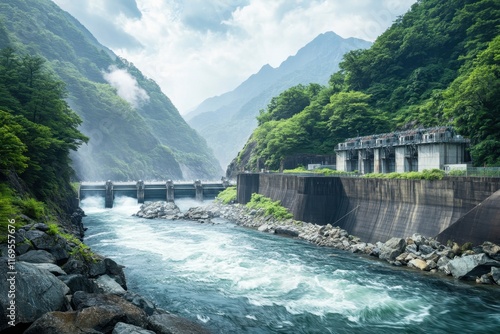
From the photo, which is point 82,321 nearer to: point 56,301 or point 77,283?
point 56,301

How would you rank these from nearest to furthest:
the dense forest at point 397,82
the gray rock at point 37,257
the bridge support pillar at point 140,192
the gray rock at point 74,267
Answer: the gray rock at point 37,257 < the gray rock at point 74,267 < the dense forest at point 397,82 < the bridge support pillar at point 140,192

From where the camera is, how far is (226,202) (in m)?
71.2

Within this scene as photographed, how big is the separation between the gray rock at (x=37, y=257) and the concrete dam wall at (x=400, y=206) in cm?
2822

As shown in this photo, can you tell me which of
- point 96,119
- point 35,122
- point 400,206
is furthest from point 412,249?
point 96,119

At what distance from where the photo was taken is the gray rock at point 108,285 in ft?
55.8

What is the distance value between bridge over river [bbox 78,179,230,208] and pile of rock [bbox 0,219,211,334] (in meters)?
64.8

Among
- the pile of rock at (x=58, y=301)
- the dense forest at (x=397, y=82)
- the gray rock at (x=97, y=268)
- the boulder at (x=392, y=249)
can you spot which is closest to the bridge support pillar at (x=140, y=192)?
the dense forest at (x=397, y=82)

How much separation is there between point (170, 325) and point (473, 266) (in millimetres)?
21267

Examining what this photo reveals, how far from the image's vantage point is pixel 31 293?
11.9 m

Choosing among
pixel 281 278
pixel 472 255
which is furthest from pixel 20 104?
pixel 472 255

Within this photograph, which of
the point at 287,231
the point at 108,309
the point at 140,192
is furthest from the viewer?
the point at 140,192

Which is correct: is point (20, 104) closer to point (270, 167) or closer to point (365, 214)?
point (365, 214)

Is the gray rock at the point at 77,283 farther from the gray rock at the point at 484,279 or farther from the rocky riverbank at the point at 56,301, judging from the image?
the gray rock at the point at 484,279

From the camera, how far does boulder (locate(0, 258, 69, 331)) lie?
11156 millimetres
